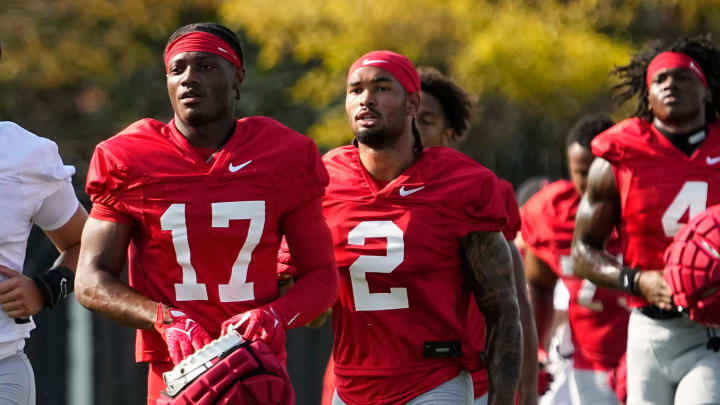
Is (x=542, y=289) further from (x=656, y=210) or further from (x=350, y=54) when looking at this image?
(x=350, y=54)

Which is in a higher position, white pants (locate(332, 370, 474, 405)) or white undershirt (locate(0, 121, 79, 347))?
white undershirt (locate(0, 121, 79, 347))

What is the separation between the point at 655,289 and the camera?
5566 millimetres

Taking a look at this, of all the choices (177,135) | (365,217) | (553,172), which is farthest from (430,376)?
(553,172)

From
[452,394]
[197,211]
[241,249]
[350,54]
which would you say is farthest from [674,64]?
[350,54]

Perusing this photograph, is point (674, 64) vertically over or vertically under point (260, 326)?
over

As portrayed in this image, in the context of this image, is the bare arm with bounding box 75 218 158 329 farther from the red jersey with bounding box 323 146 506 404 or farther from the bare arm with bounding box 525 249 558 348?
the bare arm with bounding box 525 249 558 348

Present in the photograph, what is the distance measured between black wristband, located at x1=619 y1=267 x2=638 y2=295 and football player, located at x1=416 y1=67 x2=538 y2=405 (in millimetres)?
493

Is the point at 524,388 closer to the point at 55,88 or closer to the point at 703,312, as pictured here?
the point at 703,312

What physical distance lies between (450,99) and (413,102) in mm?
1224

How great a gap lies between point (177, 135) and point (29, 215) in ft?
2.20

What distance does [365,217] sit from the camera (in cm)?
523

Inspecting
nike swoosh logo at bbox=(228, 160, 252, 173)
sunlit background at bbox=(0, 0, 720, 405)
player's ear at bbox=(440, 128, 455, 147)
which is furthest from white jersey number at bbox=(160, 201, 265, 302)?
sunlit background at bbox=(0, 0, 720, 405)

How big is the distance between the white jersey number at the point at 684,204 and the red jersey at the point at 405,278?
1.01 metres

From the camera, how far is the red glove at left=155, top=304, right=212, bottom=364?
3.98 m
